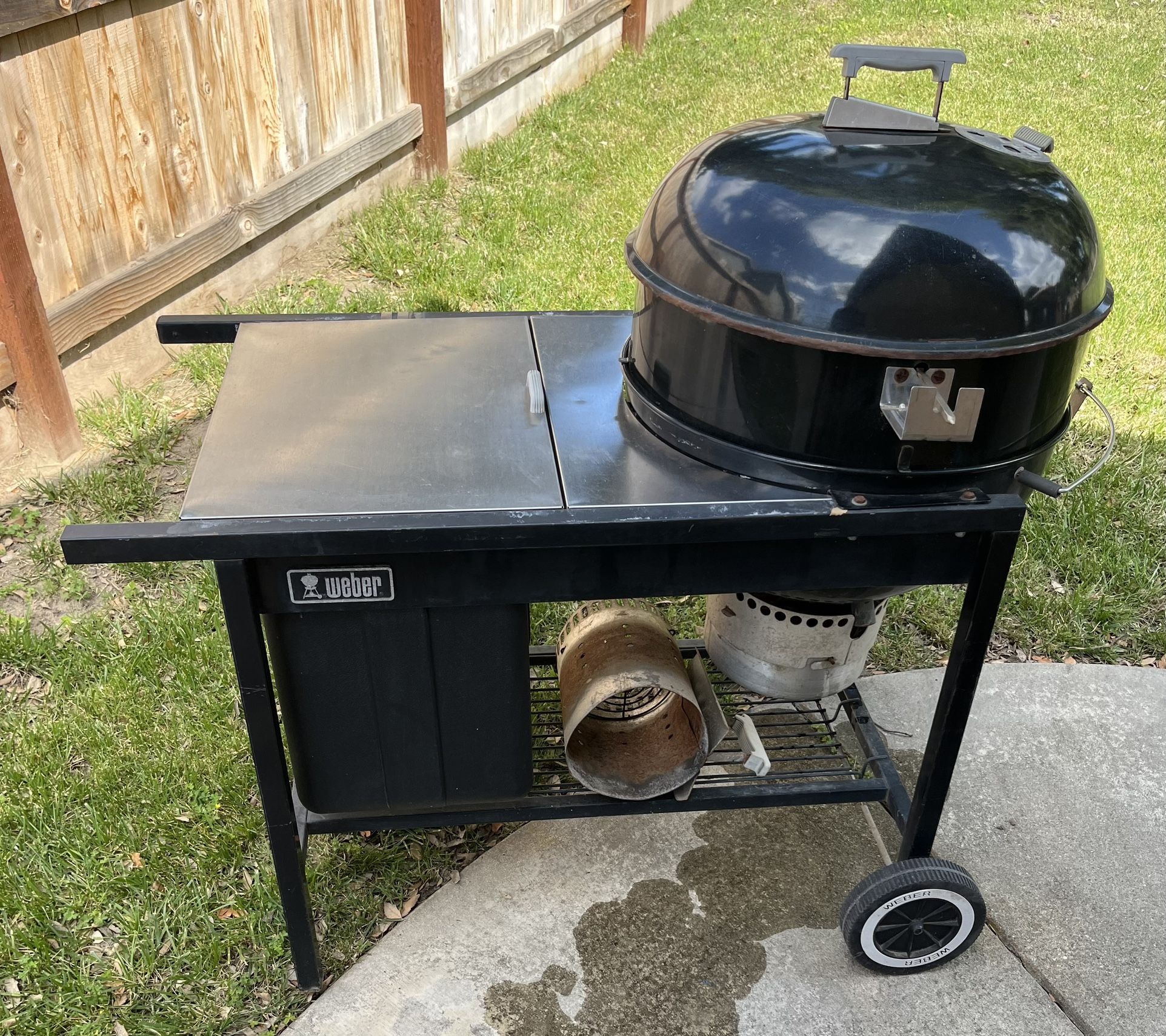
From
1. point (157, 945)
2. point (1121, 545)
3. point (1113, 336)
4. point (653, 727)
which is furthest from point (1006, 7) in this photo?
point (157, 945)

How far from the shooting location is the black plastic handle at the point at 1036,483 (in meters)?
1.76

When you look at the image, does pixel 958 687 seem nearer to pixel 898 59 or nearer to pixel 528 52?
pixel 898 59

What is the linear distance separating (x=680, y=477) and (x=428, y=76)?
425 cm

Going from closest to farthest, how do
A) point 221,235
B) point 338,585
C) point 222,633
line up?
point 338,585, point 222,633, point 221,235

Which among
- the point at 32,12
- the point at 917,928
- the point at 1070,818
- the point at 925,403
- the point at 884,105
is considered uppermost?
the point at 884,105

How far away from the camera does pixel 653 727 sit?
7.77ft

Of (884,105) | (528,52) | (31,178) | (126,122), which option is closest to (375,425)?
(884,105)

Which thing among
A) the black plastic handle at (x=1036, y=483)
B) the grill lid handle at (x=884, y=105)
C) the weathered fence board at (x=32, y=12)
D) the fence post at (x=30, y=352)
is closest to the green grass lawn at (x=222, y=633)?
the fence post at (x=30, y=352)

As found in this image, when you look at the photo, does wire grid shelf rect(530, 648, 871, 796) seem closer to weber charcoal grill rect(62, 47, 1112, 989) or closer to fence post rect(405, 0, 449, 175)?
weber charcoal grill rect(62, 47, 1112, 989)

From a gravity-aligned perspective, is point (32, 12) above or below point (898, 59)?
below

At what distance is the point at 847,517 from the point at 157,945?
170 centimetres

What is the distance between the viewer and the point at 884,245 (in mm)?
1604

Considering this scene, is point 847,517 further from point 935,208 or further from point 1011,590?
point 1011,590

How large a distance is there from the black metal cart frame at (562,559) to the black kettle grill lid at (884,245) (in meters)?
0.29
